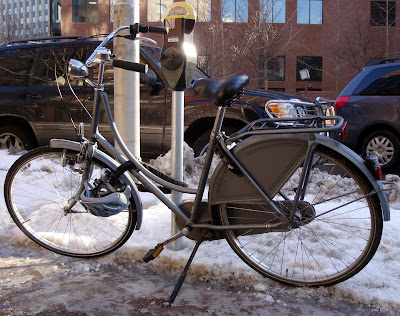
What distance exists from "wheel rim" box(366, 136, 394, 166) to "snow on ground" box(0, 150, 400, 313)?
4000 millimetres

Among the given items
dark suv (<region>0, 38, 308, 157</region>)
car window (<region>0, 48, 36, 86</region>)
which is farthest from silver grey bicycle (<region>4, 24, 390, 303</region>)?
car window (<region>0, 48, 36, 86</region>)

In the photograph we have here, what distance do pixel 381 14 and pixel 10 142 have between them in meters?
25.0

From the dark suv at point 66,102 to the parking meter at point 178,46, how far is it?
2773mm

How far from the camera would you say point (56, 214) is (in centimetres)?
362

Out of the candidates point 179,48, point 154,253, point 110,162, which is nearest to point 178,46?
point 179,48

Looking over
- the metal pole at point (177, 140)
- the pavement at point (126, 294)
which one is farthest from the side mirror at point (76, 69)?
the pavement at point (126, 294)

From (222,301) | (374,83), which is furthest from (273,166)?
(374,83)

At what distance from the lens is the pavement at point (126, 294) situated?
8.48ft

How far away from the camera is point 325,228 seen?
3477 millimetres

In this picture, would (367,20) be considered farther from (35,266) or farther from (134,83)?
(35,266)

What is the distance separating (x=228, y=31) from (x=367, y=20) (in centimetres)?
1179

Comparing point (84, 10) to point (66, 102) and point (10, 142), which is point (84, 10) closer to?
point (10, 142)

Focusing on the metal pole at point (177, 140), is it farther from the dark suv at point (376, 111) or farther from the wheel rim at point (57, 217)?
the dark suv at point (376, 111)

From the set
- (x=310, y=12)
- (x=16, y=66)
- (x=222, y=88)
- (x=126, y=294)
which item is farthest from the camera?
(x=310, y=12)
